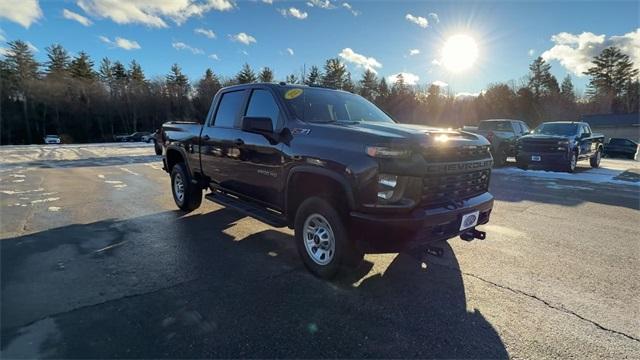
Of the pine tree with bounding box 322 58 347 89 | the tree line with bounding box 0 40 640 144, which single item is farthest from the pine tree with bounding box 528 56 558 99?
the pine tree with bounding box 322 58 347 89

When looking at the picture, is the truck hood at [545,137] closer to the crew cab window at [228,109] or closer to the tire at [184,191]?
the crew cab window at [228,109]

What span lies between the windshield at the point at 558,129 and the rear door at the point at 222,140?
502 inches

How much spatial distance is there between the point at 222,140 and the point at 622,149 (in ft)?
109

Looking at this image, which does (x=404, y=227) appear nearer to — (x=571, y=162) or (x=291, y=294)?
(x=291, y=294)

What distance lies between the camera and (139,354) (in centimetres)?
257

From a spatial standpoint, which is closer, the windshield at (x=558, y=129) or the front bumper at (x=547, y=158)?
the front bumper at (x=547, y=158)

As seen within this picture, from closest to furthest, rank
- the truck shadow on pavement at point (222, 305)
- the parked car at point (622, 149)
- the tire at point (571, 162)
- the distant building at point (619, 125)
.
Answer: the truck shadow on pavement at point (222, 305) < the tire at point (571, 162) < the parked car at point (622, 149) < the distant building at point (619, 125)

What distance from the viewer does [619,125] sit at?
4512 cm

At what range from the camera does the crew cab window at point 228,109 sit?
5176mm

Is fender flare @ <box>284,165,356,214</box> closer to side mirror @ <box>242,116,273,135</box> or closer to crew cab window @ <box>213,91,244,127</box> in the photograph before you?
side mirror @ <box>242,116,273,135</box>

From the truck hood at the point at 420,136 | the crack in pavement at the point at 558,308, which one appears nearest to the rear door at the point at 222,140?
the truck hood at the point at 420,136

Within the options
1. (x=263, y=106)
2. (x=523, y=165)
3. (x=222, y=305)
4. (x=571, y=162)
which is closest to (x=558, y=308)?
(x=222, y=305)

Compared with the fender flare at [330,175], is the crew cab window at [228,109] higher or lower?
higher

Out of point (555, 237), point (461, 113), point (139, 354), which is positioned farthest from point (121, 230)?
point (461, 113)
